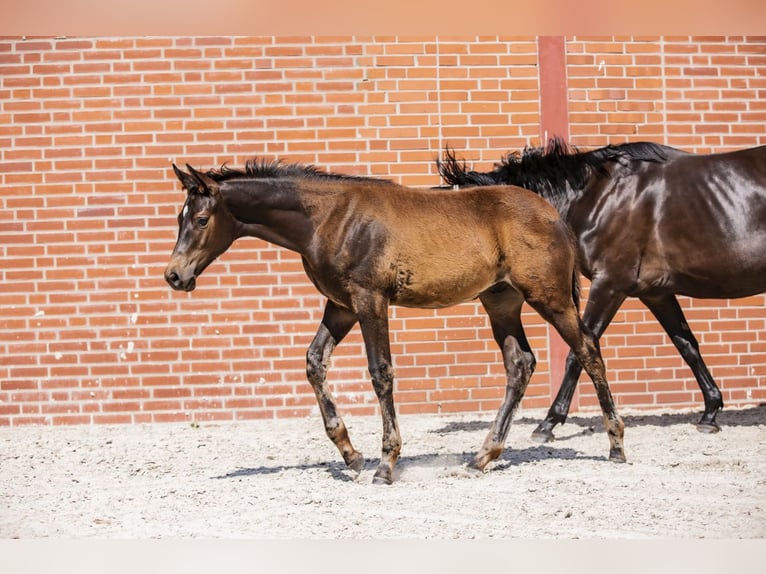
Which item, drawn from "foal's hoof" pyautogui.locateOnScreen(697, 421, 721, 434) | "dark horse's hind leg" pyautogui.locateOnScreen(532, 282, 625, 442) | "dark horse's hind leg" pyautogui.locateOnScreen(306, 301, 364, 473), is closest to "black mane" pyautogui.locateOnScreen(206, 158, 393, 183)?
"dark horse's hind leg" pyautogui.locateOnScreen(306, 301, 364, 473)

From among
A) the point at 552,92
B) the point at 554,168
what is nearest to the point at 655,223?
the point at 554,168

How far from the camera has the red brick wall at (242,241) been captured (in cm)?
707

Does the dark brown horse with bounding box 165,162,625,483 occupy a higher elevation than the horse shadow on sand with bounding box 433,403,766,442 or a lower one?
higher

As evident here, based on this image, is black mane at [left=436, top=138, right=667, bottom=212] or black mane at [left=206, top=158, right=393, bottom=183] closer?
black mane at [left=206, top=158, right=393, bottom=183]

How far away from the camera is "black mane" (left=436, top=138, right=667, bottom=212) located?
553 cm

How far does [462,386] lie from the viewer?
7199mm

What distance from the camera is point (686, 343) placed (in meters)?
6.37

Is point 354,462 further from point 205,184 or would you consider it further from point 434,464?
point 205,184

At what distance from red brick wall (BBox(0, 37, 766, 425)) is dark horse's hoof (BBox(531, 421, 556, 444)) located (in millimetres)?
1244

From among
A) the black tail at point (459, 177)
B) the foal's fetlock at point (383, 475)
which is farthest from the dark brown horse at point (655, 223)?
the foal's fetlock at point (383, 475)

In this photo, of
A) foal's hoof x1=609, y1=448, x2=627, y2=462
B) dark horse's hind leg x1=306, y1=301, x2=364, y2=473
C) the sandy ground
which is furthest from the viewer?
foal's hoof x1=609, y1=448, x2=627, y2=462

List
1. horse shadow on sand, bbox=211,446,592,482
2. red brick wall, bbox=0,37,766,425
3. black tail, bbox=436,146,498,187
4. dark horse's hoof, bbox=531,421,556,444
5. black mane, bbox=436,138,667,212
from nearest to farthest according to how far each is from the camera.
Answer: horse shadow on sand, bbox=211,446,592,482 → black tail, bbox=436,146,498,187 → black mane, bbox=436,138,667,212 → dark horse's hoof, bbox=531,421,556,444 → red brick wall, bbox=0,37,766,425

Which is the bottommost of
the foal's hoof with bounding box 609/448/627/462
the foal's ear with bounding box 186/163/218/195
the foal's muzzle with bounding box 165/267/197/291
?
the foal's hoof with bounding box 609/448/627/462

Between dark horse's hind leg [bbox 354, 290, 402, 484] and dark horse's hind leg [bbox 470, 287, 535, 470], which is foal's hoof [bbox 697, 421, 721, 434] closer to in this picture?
dark horse's hind leg [bbox 470, 287, 535, 470]
